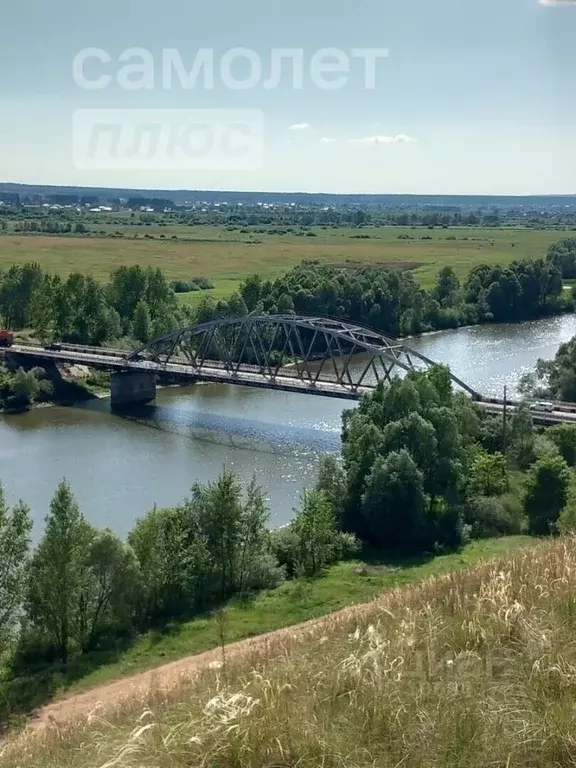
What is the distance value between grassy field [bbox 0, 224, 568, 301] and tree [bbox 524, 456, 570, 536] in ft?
Result: 139

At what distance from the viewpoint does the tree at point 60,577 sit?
15.2 meters

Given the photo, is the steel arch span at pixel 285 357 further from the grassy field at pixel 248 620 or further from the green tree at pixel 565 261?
the green tree at pixel 565 261

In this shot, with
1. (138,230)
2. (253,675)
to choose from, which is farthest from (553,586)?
(138,230)

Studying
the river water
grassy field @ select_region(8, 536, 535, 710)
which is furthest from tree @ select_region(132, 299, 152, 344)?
grassy field @ select_region(8, 536, 535, 710)

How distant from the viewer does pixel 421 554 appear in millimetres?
21000

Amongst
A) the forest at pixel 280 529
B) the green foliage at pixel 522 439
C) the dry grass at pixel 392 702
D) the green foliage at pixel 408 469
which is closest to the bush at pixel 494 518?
the forest at pixel 280 529

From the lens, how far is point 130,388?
3959 centimetres

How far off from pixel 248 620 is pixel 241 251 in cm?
7629

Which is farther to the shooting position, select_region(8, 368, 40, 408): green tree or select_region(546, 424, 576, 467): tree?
select_region(8, 368, 40, 408): green tree

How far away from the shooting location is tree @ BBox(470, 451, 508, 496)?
77.7 ft

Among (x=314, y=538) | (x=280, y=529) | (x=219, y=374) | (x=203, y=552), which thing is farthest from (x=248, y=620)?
(x=219, y=374)

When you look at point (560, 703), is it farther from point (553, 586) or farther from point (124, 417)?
point (124, 417)

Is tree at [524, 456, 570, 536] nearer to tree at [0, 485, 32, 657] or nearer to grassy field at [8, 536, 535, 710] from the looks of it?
grassy field at [8, 536, 535, 710]

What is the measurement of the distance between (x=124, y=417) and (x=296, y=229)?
91.7 meters
